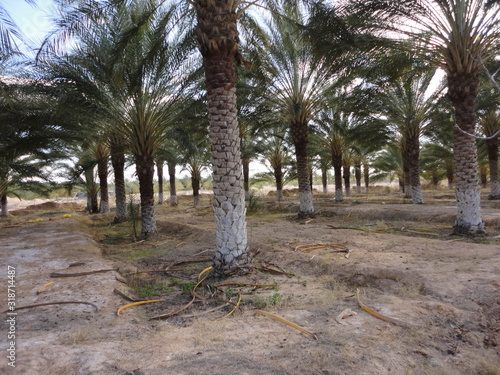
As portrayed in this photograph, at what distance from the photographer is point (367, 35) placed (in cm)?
887

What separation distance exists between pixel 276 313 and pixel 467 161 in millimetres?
7324

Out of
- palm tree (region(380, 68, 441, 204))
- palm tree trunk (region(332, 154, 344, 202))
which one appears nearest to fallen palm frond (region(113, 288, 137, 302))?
palm tree (region(380, 68, 441, 204))

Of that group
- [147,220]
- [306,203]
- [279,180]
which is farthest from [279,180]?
[147,220]

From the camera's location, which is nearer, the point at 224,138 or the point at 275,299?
the point at 275,299

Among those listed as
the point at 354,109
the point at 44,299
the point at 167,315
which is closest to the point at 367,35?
the point at 354,109

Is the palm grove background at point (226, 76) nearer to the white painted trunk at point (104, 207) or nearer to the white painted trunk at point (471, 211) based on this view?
the white painted trunk at point (471, 211)

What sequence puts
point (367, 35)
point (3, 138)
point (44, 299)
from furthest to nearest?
point (3, 138) → point (367, 35) → point (44, 299)

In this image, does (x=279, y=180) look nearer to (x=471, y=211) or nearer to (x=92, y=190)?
(x=92, y=190)

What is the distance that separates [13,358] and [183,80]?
8949 millimetres

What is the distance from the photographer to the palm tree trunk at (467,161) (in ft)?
27.3

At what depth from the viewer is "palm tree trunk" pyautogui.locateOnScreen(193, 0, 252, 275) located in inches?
220

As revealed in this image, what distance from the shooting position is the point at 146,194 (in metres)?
10.8

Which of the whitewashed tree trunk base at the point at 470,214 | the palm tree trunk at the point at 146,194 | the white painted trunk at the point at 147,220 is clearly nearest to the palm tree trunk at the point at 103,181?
the palm tree trunk at the point at 146,194

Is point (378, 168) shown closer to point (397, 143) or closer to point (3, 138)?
point (397, 143)
